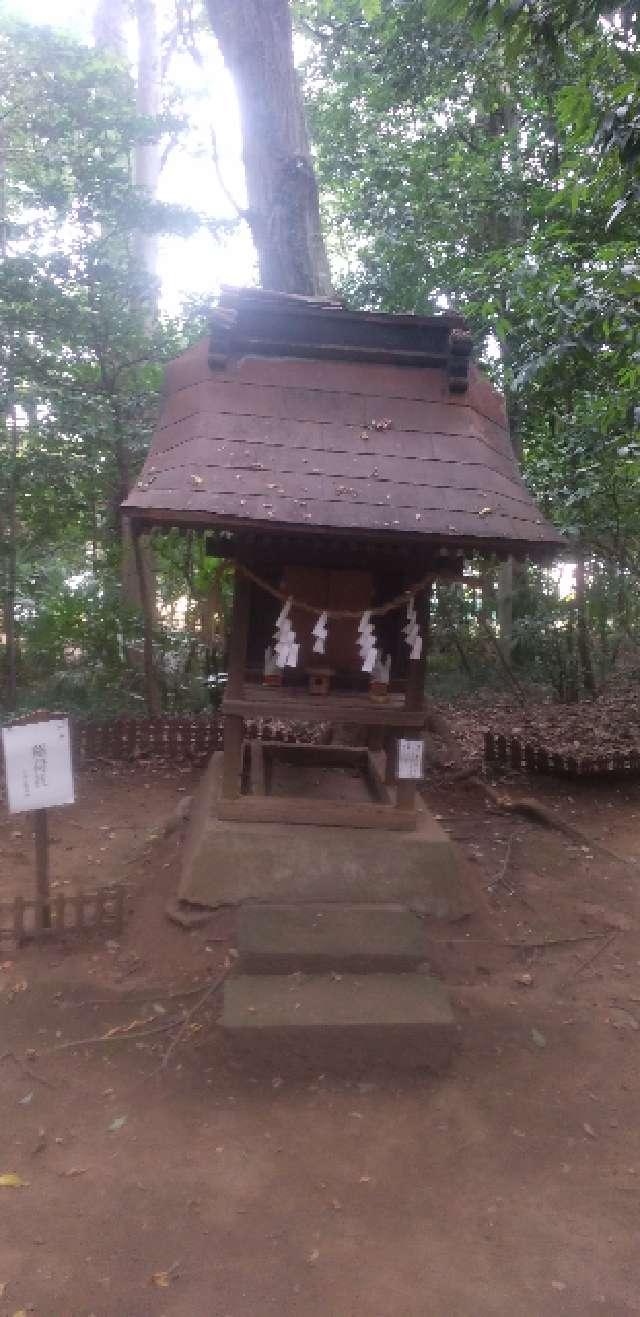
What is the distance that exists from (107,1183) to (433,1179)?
1361 millimetres

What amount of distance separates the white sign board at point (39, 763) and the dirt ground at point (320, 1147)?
99 centimetres

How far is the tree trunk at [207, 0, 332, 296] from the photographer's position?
8477mm

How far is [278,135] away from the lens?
8.52 meters

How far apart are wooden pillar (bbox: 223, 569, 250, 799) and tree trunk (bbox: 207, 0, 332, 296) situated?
460 centimetres

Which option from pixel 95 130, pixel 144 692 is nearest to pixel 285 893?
pixel 144 692

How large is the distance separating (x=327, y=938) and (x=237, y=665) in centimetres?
180

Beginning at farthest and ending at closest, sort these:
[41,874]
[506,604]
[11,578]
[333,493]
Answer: [506,604] < [11,578] < [41,874] < [333,493]

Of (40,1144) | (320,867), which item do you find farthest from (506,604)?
(40,1144)

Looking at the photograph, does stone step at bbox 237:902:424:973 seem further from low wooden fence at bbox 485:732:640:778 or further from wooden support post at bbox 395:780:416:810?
low wooden fence at bbox 485:732:640:778

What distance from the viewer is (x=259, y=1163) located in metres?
3.54

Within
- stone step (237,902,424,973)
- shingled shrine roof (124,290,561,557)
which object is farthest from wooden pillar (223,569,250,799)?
stone step (237,902,424,973)

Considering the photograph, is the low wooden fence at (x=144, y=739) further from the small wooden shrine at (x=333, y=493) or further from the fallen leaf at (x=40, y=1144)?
the fallen leaf at (x=40, y=1144)

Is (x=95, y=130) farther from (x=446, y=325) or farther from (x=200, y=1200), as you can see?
(x=200, y=1200)

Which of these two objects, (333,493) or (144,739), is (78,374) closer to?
(144,739)
